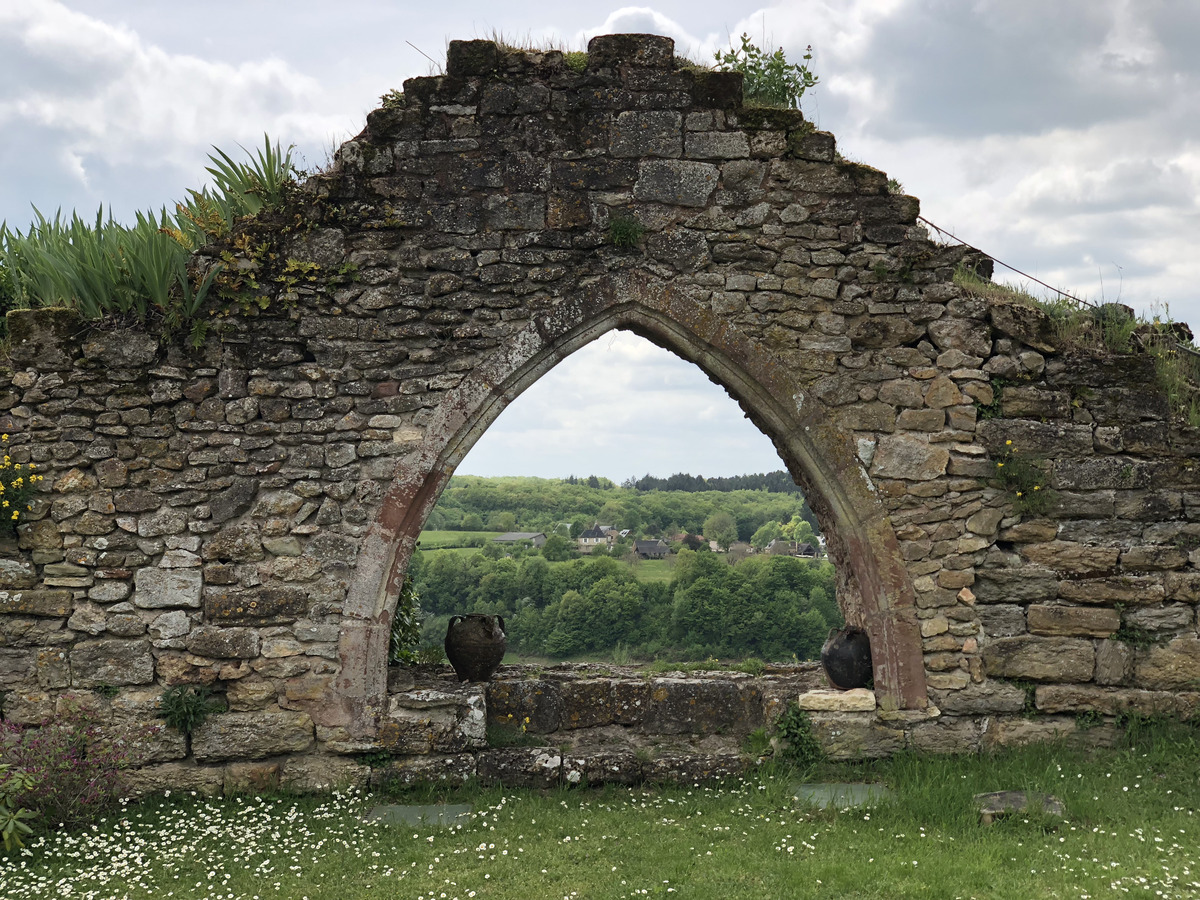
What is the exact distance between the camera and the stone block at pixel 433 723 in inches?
208

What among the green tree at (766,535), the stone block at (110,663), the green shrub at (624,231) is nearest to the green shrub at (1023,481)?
the green shrub at (624,231)

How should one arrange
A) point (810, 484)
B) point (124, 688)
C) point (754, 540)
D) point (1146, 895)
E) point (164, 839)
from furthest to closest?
1. point (754, 540)
2. point (810, 484)
3. point (124, 688)
4. point (164, 839)
5. point (1146, 895)

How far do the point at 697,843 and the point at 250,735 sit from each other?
2641mm

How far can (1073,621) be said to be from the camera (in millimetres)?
5438

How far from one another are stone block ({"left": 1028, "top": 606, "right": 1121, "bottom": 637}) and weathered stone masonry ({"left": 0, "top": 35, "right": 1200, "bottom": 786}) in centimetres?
2

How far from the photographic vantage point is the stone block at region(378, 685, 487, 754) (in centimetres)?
529

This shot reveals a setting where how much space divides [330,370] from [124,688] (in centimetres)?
219

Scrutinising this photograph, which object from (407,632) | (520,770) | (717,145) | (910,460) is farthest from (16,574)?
(910,460)

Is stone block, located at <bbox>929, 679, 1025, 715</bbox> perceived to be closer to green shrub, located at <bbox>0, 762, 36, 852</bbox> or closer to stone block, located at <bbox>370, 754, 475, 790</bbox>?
stone block, located at <bbox>370, 754, 475, 790</bbox>

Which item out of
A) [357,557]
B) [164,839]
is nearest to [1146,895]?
→ [357,557]

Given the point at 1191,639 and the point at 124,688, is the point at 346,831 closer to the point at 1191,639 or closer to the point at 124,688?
the point at 124,688

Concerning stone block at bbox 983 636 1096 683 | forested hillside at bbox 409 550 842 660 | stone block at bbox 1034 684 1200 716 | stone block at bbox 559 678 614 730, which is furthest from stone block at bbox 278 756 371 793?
forested hillside at bbox 409 550 842 660

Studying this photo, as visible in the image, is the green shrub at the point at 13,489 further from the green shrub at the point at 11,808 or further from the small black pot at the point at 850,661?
the small black pot at the point at 850,661

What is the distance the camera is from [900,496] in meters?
5.46
